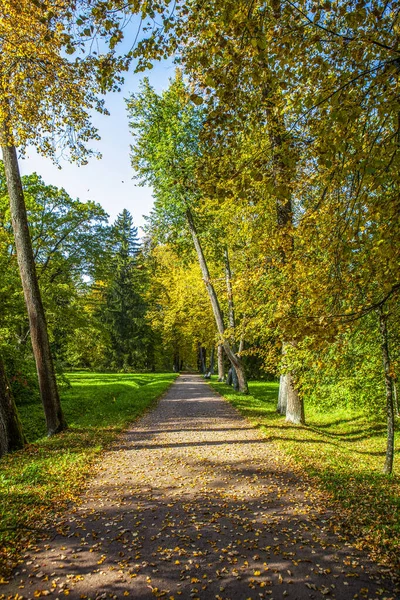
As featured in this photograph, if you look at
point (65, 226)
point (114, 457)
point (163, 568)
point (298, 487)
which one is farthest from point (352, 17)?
point (65, 226)

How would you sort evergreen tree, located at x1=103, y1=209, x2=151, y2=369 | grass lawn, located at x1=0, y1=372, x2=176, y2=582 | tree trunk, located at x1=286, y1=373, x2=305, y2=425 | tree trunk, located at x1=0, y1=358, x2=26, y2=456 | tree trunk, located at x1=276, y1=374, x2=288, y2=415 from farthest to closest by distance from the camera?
evergreen tree, located at x1=103, y1=209, x2=151, y2=369 < tree trunk, located at x1=276, y1=374, x2=288, y2=415 < tree trunk, located at x1=286, y1=373, x2=305, y2=425 < tree trunk, located at x1=0, y1=358, x2=26, y2=456 < grass lawn, located at x1=0, y1=372, x2=176, y2=582

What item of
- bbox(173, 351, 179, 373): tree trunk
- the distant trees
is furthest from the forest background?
bbox(173, 351, 179, 373): tree trunk

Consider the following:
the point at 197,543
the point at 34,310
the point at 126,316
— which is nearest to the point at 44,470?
the point at 197,543

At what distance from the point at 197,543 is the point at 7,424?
17.2 ft

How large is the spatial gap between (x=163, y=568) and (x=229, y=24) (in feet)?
17.5

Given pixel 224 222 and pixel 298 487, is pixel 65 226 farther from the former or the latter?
pixel 298 487

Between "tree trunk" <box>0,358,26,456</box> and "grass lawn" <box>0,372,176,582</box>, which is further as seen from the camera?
"tree trunk" <box>0,358,26,456</box>

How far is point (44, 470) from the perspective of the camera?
6.24 meters

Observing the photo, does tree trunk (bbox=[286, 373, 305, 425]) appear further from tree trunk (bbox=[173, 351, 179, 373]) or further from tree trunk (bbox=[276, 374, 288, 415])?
tree trunk (bbox=[173, 351, 179, 373])

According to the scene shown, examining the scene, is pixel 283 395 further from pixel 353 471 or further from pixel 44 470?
pixel 44 470

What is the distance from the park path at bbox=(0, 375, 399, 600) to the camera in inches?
132

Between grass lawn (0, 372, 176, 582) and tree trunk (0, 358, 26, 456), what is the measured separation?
0.96ft

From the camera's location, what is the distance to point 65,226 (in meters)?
17.6

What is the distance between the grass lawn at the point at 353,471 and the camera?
4191 mm
